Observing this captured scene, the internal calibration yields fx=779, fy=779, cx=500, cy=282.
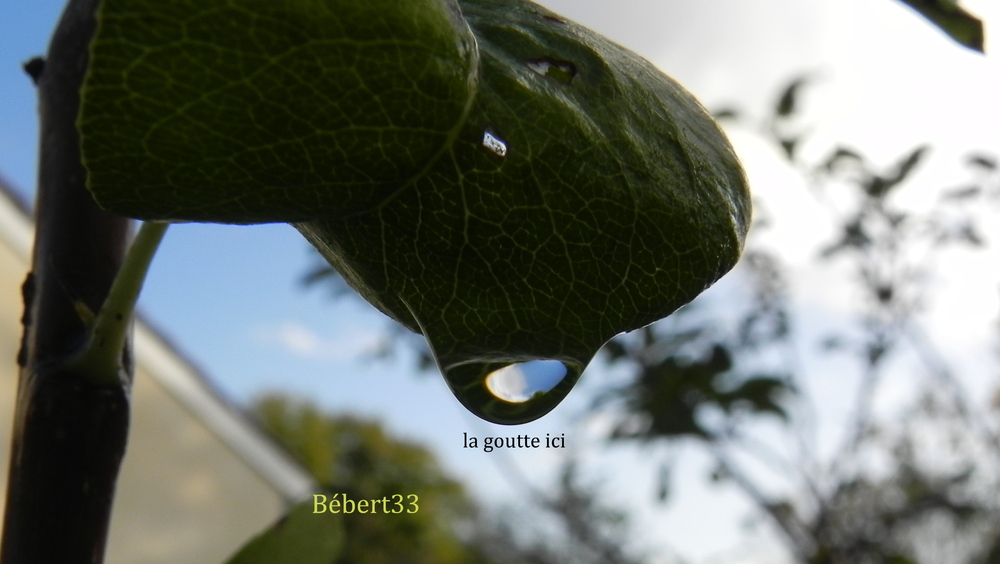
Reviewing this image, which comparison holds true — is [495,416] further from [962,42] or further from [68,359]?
[962,42]

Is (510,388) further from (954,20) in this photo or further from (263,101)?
(954,20)

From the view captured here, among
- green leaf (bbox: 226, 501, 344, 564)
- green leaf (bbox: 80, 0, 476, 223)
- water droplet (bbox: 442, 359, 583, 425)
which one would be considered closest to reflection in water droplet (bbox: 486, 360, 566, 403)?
water droplet (bbox: 442, 359, 583, 425)

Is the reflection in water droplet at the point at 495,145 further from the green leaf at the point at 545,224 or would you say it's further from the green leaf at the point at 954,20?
the green leaf at the point at 954,20

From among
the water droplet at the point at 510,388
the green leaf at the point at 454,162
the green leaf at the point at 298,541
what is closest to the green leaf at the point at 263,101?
the green leaf at the point at 454,162

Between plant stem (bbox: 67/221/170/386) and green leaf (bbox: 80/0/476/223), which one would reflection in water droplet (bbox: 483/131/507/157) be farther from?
plant stem (bbox: 67/221/170/386)

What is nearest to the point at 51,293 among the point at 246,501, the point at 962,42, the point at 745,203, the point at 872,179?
the point at 745,203

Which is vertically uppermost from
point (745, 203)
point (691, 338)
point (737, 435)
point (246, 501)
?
point (745, 203)
